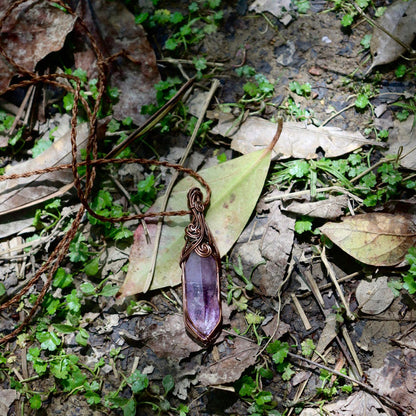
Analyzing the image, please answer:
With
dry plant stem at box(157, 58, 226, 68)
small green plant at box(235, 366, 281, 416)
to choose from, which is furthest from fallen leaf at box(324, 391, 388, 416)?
dry plant stem at box(157, 58, 226, 68)

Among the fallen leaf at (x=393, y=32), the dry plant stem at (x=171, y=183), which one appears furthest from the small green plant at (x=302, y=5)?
the dry plant stem at (x=171, y=183)

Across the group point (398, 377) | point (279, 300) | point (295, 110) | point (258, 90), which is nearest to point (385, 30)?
point (295, 110)

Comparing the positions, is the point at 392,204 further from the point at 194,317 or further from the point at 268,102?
the point at 194,317

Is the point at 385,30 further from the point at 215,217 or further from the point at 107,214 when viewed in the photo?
the point at 107,214

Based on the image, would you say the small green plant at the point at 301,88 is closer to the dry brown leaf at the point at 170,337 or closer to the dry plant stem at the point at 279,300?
the dry plant stem at the point at 279,300

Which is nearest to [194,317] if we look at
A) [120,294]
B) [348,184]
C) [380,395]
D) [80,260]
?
[120,294]

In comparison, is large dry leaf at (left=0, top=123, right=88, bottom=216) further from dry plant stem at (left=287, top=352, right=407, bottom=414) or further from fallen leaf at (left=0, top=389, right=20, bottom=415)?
dry plant stem at (left=287, top=352, right=407, bottom=414)
